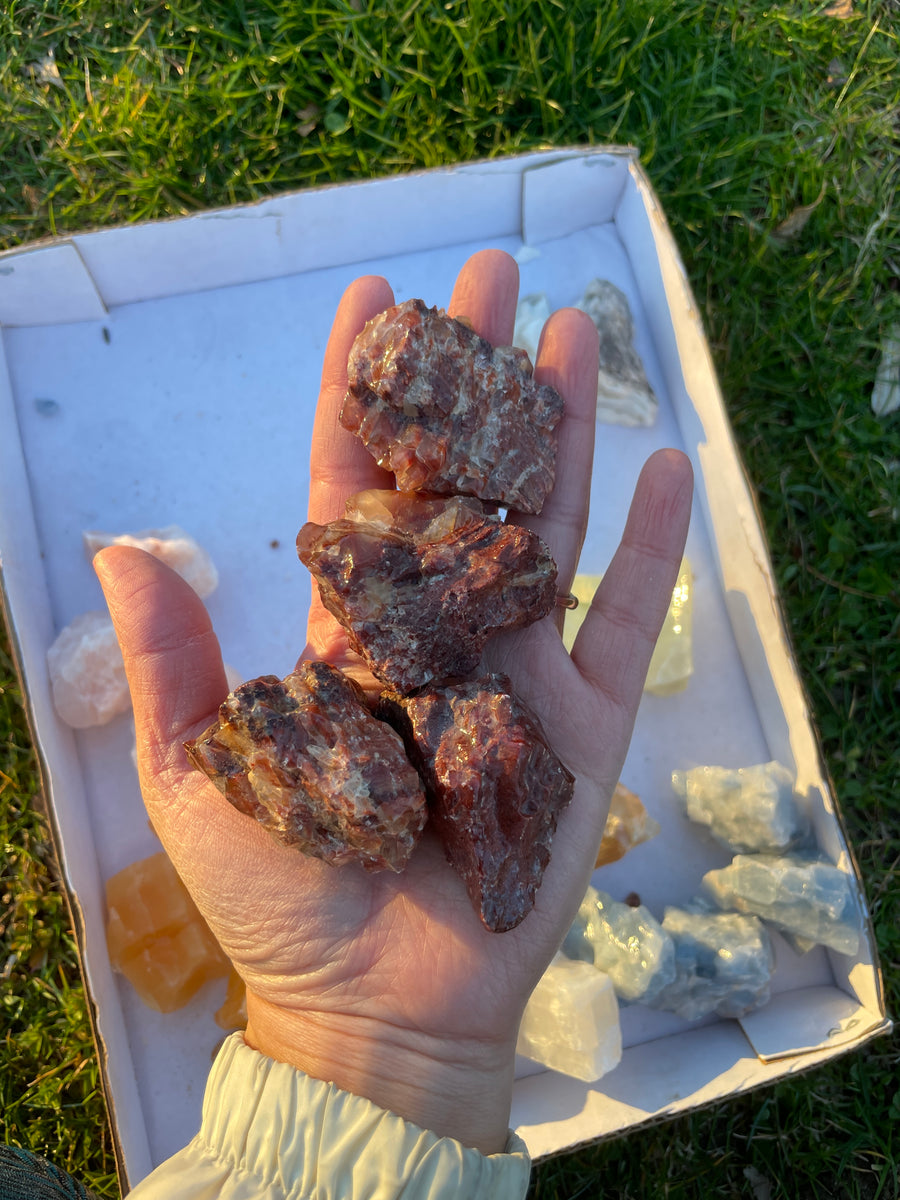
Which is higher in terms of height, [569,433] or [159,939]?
[569,433]

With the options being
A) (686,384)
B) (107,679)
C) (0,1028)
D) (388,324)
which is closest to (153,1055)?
(0,1028)

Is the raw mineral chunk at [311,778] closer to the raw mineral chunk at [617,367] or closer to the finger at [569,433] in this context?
the finger at [569,433]

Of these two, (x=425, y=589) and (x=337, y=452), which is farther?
(x=337, y=452)

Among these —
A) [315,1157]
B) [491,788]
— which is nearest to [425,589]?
[491,788]

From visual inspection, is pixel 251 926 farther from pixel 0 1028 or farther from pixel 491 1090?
pixel 0 1028

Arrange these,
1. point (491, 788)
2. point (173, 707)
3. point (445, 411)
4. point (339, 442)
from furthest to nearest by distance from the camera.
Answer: point (339, 442) → point (445, 411) → point (173, 707) → point (491, 788)

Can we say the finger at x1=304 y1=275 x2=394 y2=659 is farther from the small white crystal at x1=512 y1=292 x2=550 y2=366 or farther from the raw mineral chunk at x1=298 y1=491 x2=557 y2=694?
the small white crystal at x1=512 y1=292 x2=550 y2=366

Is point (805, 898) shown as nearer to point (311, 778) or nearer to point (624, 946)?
point (624, 946)
